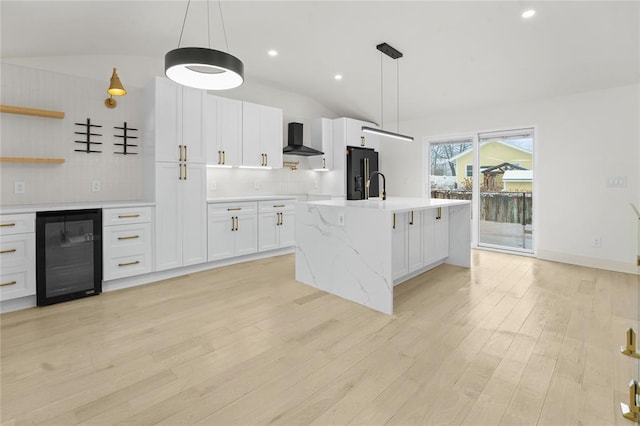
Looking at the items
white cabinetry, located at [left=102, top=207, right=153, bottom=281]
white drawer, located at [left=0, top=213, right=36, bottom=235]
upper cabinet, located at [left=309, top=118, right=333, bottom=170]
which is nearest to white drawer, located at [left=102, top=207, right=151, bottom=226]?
white cabinetry, located at [left=102, top=207, right=153, bottom=281]

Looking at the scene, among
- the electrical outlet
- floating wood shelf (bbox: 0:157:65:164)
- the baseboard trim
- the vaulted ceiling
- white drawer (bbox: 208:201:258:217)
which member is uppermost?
the vaulted ceiling

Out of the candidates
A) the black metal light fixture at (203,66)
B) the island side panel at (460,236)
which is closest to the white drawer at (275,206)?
the island side panel at (460,236)

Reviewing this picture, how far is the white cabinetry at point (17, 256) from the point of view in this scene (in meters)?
2.71

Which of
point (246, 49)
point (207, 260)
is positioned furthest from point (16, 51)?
point (207, 260)

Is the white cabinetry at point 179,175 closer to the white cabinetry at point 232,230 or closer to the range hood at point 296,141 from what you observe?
the white cabinetry at point 232,230

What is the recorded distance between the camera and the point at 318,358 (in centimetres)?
203

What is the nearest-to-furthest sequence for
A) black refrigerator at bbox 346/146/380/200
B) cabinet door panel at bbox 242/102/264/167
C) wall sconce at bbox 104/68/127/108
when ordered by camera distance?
wall sconce at bbox 104/68/127/108 → cabinet door panel at bbox 242/102/264/167 → black refrigerator at bbox 346/146/380/200

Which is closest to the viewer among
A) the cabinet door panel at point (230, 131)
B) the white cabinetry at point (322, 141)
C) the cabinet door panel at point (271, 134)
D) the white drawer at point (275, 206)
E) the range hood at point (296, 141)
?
the cabinet door panel at point (230, 131)

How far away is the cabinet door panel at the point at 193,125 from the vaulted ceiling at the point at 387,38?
59cm

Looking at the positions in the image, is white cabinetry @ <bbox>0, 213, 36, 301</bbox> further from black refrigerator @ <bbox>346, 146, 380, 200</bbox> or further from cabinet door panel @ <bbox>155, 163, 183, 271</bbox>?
black refrigerator @ <bbox>346, 146, 380, 200</bbox>

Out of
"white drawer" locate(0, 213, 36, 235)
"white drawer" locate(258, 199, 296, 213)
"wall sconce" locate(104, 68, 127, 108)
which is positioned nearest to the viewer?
"white drawer" locate(0, 213, 36, 235)

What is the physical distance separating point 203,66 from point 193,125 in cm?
201

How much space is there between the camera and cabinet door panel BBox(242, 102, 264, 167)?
15.0ft

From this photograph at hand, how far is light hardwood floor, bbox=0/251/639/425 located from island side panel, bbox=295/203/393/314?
7.7 inches
